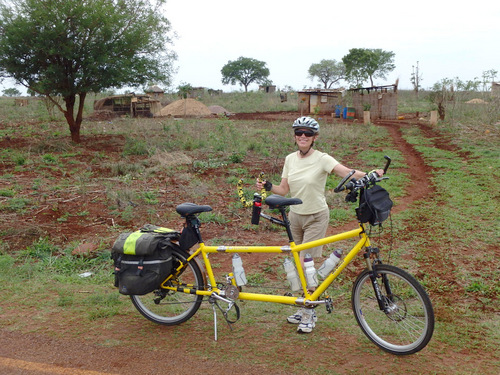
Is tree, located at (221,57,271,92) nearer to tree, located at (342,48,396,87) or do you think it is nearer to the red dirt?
tree, located at (342,48,396,87)

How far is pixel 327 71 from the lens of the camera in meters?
70.6

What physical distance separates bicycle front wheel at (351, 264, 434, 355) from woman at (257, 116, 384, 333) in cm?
51

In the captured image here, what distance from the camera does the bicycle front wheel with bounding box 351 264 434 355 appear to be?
306 cm

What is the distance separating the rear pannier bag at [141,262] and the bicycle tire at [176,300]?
18 centimetres

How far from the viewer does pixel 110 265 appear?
5.37 metres

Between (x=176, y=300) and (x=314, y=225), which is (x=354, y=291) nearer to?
(x=314, y=225)

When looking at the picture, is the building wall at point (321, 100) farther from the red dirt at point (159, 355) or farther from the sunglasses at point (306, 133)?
the red dirt at point (159, 355)

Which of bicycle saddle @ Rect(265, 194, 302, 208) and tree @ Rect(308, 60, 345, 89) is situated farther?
tree @ Rect(308, 60, 345, 89)

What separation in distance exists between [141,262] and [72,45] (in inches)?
488

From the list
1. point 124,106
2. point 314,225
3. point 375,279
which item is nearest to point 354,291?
point 375,279

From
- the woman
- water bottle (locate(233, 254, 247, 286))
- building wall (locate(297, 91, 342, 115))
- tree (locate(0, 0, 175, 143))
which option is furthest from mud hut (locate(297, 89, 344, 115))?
water bottle (locate(233, 254, 247, 286))

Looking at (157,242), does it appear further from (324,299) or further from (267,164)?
(267,164)

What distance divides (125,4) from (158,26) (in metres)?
1.99

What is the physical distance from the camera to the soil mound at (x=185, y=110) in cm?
2798
